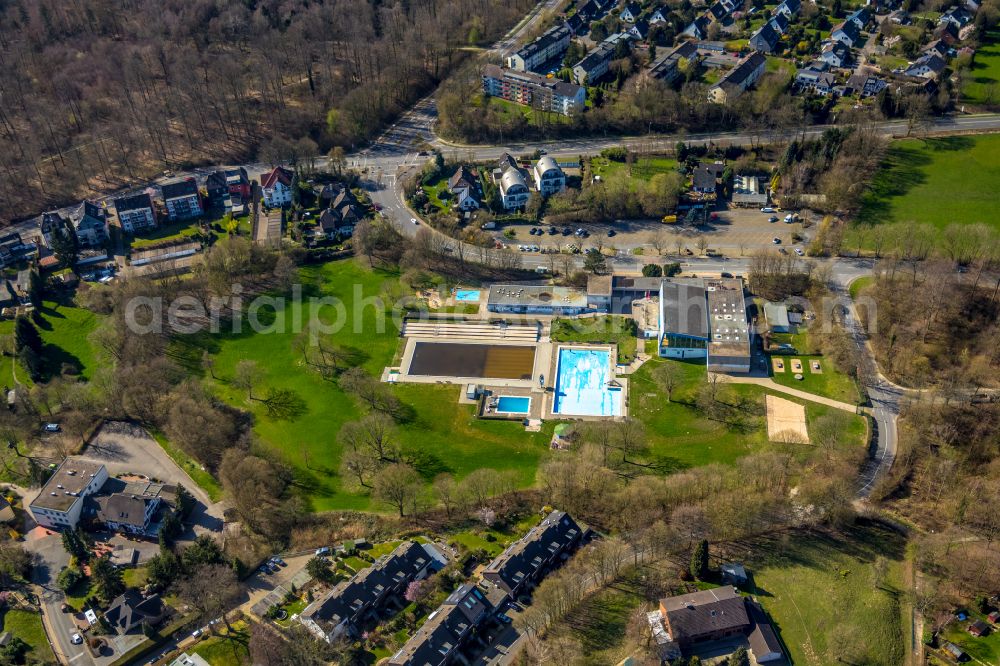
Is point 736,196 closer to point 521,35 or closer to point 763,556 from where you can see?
point 763,556

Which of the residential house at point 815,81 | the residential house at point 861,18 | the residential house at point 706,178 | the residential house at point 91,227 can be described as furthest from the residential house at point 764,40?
the residential house at point 91,227

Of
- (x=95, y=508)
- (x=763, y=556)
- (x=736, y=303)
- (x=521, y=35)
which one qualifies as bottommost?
(x=95, y=508)

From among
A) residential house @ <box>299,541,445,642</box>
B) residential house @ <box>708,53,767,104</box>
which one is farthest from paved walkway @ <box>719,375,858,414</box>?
residential house @ <box>708,53,767,104</box>

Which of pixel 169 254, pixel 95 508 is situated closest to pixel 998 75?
pixel 169 254

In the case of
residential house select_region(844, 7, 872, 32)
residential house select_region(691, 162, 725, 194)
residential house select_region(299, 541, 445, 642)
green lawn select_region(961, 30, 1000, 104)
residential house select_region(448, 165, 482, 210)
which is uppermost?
residential house select_region(844, 7, 872, 32)

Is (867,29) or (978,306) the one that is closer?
(978,306)

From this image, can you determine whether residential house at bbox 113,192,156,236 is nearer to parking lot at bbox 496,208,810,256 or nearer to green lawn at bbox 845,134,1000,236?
parking lot at bbox 496,208,810,256

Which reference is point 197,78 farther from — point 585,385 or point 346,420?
point 585,385
